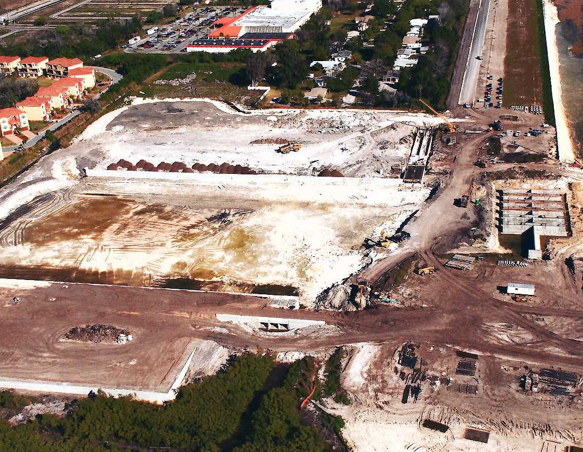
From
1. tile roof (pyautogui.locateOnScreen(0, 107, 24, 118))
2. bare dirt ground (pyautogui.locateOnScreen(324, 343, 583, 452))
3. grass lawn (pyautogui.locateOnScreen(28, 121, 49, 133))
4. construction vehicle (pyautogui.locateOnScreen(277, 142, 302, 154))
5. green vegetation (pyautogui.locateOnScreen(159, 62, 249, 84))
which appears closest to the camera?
bare dirt ground (pyautogui.locateOnScreen(324, 343, 583, 452))

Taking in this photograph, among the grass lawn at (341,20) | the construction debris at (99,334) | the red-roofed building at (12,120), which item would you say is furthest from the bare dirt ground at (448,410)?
the grass lawn at (341,20)

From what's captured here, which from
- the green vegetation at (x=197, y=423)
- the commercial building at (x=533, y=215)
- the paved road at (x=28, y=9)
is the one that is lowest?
the green vegetation at (x=197, y=423)

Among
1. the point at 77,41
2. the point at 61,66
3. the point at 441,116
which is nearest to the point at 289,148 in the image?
the point at 441,116

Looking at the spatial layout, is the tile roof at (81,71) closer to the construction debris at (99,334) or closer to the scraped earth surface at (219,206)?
the scraped earth surface at (219,206)

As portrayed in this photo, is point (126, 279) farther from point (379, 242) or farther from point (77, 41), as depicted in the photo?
point (77, 41)

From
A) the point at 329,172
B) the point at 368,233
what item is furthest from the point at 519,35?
the point at 368,233

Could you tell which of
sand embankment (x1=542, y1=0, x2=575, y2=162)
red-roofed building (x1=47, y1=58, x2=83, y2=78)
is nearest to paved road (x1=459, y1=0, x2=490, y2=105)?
sand embankment (x1=542, y1=0, x2=575, y2=162)

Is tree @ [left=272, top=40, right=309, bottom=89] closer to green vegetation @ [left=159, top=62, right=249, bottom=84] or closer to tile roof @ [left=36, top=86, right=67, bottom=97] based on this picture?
green vegetation @ [left=159, top=62, right=249, bottom=84]
